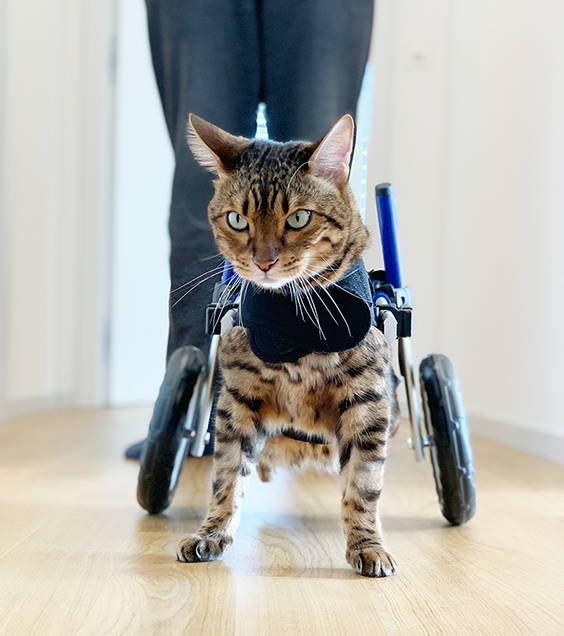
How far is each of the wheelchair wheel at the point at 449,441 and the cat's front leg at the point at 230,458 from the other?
0.30 meters

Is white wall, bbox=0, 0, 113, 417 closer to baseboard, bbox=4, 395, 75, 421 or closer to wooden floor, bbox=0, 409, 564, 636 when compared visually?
baseboard, bbox=4, 395, 75, 421

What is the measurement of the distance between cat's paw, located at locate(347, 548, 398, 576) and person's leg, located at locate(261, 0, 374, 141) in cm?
73

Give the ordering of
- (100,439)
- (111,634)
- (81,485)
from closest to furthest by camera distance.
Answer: (111,634)
(81,485)
(100,439)

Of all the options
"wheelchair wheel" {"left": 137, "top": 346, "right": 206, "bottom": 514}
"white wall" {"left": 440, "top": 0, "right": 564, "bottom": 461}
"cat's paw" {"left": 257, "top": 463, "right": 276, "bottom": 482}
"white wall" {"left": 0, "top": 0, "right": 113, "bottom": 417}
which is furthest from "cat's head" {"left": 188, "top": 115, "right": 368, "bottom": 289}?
"white wall" {"left": 0, "top": 0, "right": 113, "bottom": 417}

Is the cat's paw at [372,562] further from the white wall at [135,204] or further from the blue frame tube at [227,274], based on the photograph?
the white wall at [135,204]

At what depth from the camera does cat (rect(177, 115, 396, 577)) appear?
94 cm

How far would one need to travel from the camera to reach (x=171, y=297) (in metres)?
1.14

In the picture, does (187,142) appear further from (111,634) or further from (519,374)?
(519,374)

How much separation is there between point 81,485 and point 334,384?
0.71 metres

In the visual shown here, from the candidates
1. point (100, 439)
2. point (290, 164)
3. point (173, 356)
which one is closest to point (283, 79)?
point (290, 164)

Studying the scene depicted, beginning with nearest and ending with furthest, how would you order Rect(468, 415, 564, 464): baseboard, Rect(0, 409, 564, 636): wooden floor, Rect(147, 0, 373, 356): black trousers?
Rect(0, 409, 564, 636): wooden floor → Rect(147, 0, 373, 356): black trousers → Rect(468, 415, 564, 464): baseboard

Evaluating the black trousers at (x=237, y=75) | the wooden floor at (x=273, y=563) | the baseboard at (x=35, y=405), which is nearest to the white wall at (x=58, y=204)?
the baseboard at (x=35, y=405)

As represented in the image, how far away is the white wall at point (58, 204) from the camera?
94.8 inches

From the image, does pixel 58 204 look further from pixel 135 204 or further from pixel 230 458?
pixel 230 458
